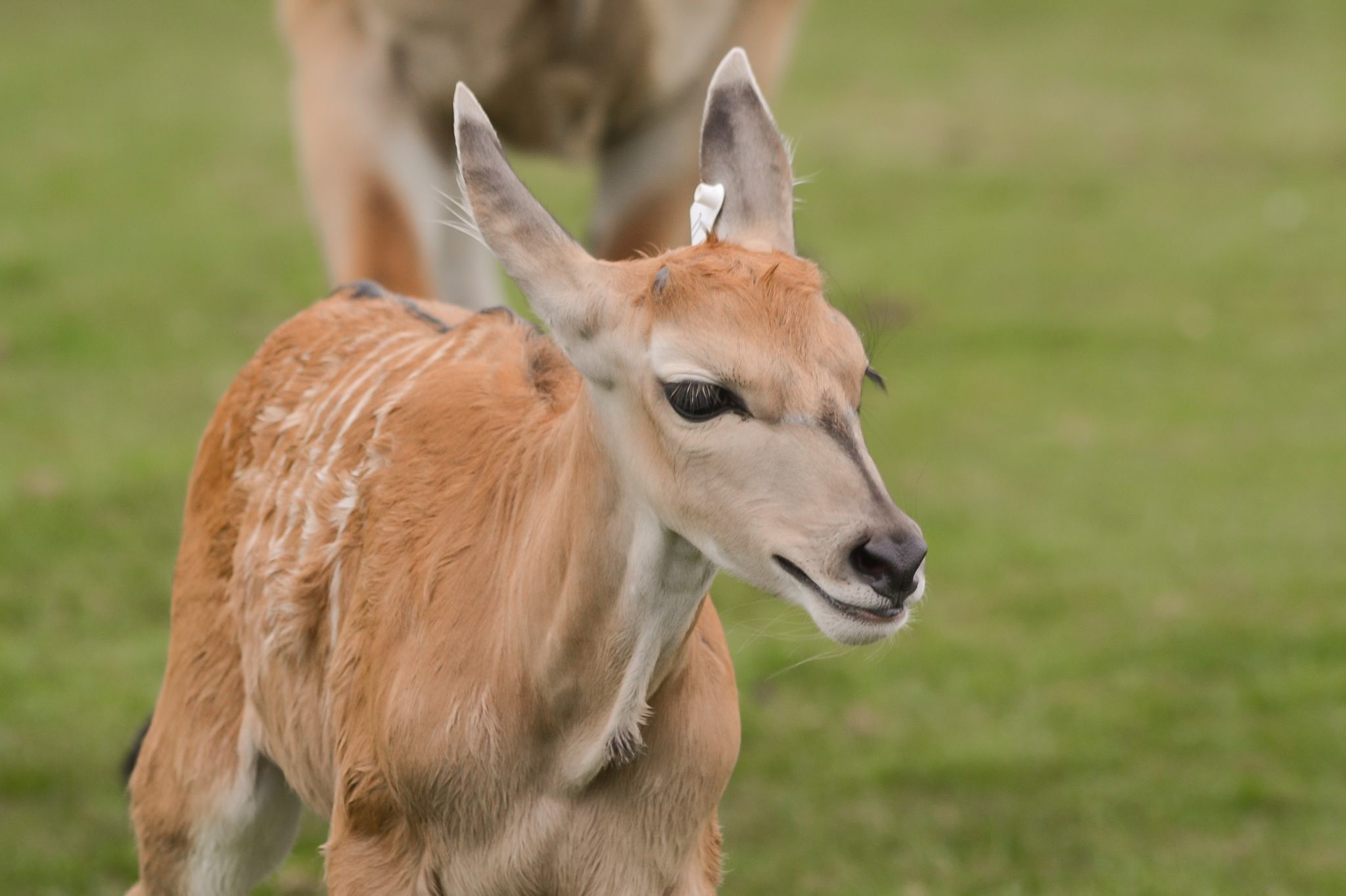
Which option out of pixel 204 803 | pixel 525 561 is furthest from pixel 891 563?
pixel 204 803

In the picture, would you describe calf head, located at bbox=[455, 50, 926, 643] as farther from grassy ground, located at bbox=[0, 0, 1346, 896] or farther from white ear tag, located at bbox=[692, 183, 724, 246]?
grassy ground, located at bbox=[0, 0, 1346, 896]

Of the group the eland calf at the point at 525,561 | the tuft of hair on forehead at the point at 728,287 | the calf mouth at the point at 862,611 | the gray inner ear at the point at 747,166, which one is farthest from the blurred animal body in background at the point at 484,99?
the calf mouth at the point at 862,611

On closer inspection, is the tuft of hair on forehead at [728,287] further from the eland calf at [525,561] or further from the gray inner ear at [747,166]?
the gray inner ear at [747,166]

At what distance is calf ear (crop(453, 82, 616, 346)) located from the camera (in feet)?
9.72

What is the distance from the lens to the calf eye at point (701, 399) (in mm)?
2820

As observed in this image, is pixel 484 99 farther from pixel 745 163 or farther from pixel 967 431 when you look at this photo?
pixel 967 431

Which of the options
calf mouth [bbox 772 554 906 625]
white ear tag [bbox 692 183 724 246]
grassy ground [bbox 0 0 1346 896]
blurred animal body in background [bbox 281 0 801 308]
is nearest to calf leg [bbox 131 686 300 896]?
grassy ground [bbox 0 0 1346 896]

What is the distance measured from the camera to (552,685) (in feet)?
10.2

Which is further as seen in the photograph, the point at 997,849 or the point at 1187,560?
the point at 1187,560

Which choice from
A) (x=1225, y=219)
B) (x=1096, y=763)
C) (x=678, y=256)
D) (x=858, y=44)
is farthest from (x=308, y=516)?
(x=858, y=44)

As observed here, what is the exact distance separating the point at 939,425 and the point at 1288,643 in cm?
312

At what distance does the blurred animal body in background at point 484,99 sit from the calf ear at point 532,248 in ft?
8.49

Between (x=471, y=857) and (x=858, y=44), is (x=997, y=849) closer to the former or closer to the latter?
(x=471, y=857)

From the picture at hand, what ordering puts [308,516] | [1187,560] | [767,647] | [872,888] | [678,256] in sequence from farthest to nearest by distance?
[1187,560] < [767,647] < [872,888] < [308,516] < [678,256]
